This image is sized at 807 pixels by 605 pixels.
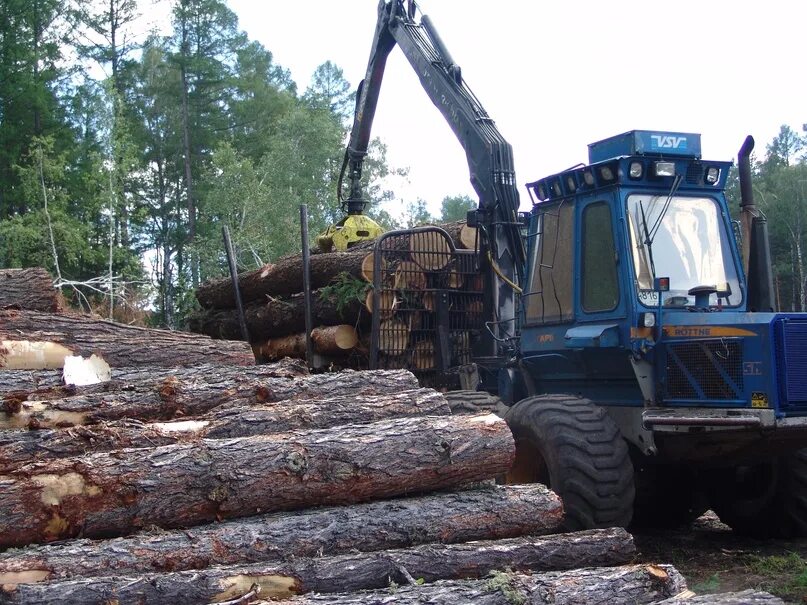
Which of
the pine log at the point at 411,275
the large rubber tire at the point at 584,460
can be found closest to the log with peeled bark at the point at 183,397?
the large rubber tire at the point at 584,460

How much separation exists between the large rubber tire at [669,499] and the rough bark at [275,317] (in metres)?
3.26

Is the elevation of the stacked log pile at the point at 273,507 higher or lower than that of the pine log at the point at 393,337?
lower

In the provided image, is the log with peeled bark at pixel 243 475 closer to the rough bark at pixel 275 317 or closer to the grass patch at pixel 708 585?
the grass patch at pixel 708 585

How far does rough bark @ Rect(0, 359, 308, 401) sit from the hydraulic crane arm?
2.48m

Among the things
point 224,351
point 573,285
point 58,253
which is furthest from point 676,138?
point 58,253

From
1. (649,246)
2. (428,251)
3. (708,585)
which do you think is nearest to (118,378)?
(428,251)

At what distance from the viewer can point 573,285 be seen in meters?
7.17

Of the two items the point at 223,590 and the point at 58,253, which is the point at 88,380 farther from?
the point at 58,253

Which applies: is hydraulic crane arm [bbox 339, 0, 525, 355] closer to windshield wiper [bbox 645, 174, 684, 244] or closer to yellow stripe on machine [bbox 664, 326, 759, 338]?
windshield wiper [bbox 645, 174, 684, 244]

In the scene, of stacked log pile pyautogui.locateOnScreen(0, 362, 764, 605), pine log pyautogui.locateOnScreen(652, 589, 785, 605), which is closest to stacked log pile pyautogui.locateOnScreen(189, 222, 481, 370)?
stacked log pile pyautogui.locateOnScreen(0, 362, 764, 605)

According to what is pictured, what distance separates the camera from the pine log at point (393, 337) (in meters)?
9.16

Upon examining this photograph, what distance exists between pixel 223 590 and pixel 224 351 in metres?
4.24

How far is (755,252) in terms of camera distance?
6934 millimetres

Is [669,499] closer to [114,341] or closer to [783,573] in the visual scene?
[783,573]
